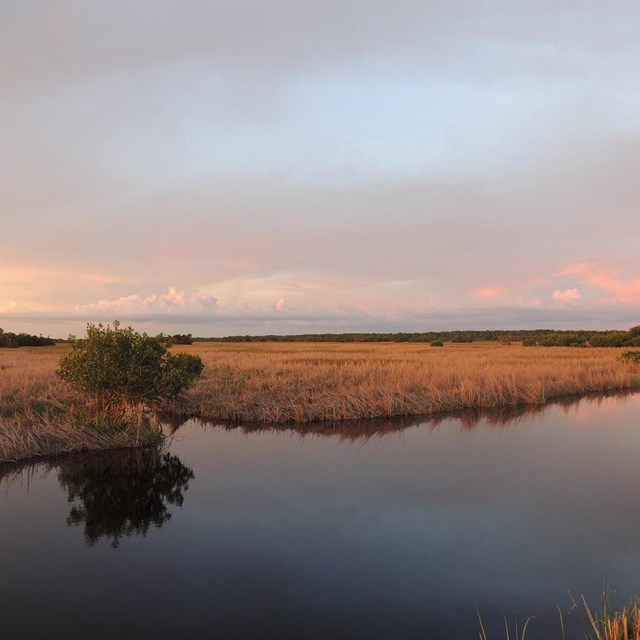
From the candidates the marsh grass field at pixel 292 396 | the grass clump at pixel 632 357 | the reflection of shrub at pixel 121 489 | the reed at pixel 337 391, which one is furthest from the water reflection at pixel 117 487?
the grass clump at pixel 632 357

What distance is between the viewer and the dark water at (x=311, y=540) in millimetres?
7609

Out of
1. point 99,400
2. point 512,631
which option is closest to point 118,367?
point 99,400

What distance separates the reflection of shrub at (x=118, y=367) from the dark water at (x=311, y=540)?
12.8 ft

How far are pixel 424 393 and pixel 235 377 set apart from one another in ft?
40.2

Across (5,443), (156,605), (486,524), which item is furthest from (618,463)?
(5,443)

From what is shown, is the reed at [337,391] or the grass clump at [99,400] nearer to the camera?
the grass clump at [99,400]

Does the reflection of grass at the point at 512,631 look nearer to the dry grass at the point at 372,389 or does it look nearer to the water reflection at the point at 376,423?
the water reflection at the point at 376,423

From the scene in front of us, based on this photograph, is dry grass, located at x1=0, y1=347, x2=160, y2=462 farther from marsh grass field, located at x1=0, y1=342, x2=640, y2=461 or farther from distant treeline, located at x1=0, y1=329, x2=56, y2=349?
distant treeline, located at x1=0, y1=329, x2=56, y2=349

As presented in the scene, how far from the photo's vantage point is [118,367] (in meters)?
20.1

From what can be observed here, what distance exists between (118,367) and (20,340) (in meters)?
75.6

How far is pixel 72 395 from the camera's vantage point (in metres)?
24.5

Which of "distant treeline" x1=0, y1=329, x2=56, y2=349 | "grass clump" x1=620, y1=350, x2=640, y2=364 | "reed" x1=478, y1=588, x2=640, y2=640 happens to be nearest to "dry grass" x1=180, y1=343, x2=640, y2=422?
"grass clump" x1=620, y1=350, x2=640, y2=364

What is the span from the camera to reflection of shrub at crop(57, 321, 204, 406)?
A: 65.2 feet

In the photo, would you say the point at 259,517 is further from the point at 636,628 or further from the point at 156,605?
the point at 636,628
